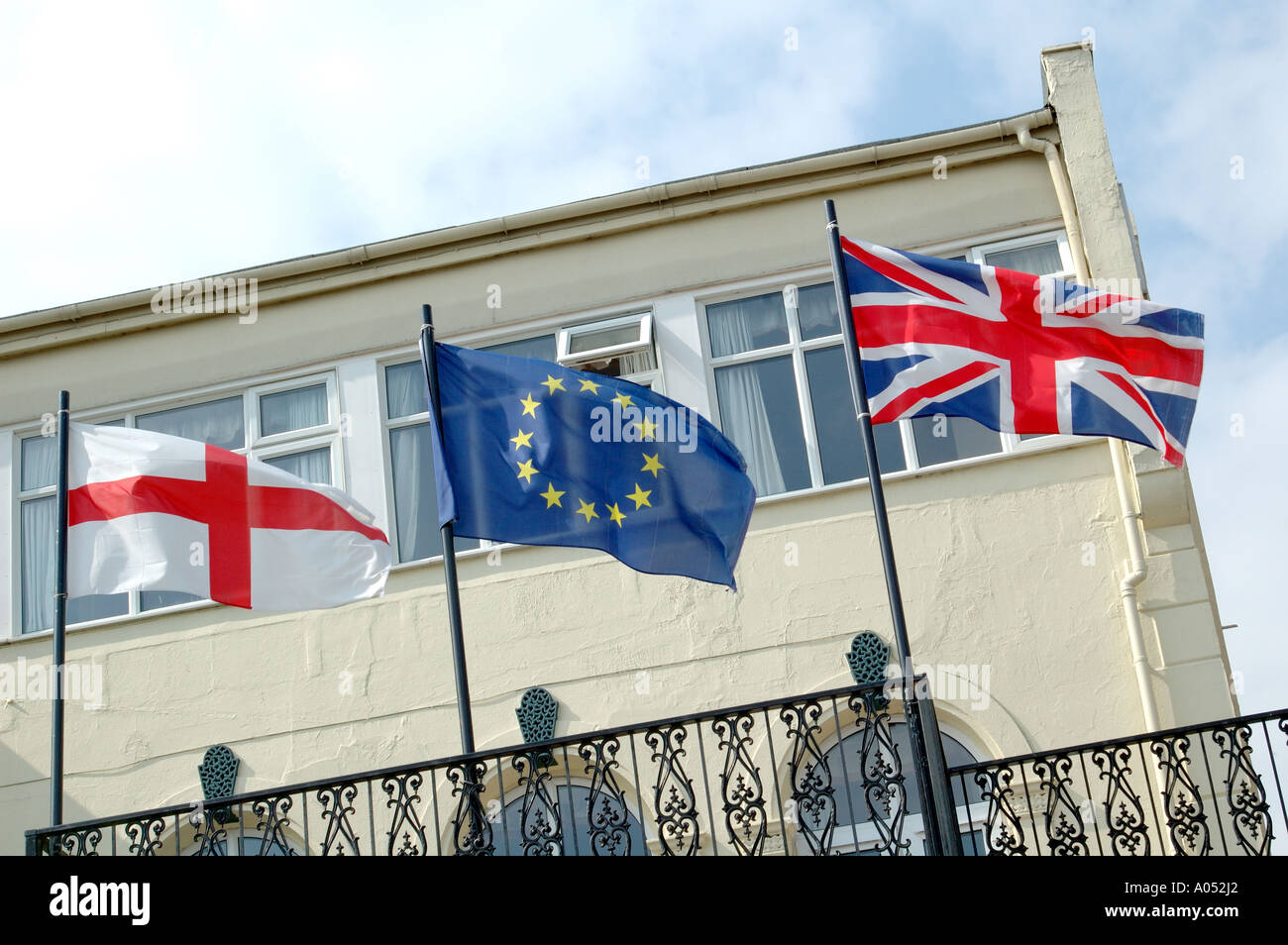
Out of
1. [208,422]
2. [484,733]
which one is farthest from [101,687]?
[484,733]

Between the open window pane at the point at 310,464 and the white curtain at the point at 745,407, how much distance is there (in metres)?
3.45

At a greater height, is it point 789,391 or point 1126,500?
point 789,391

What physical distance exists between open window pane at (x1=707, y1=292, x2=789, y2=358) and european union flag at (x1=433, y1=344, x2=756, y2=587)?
346 cm

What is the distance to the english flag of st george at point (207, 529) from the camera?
1058 cm

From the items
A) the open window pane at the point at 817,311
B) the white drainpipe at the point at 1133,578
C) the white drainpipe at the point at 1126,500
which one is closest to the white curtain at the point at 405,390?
the open window pane at the point at 817,311

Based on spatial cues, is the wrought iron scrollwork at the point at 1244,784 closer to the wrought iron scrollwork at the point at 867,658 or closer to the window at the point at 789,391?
the wrought iron scrollwork at the point at 867,658

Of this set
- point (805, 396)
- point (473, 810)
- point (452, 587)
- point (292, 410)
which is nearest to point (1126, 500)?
point (805, 396)

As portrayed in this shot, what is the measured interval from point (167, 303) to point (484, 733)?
16.4 ft

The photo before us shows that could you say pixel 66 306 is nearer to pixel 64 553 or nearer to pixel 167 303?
pixel 167 303

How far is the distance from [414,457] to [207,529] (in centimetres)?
351

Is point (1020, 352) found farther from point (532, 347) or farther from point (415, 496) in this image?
point (415, 496)

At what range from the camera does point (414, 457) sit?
1405 centimetres

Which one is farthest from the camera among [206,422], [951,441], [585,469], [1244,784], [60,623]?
[206,422]
